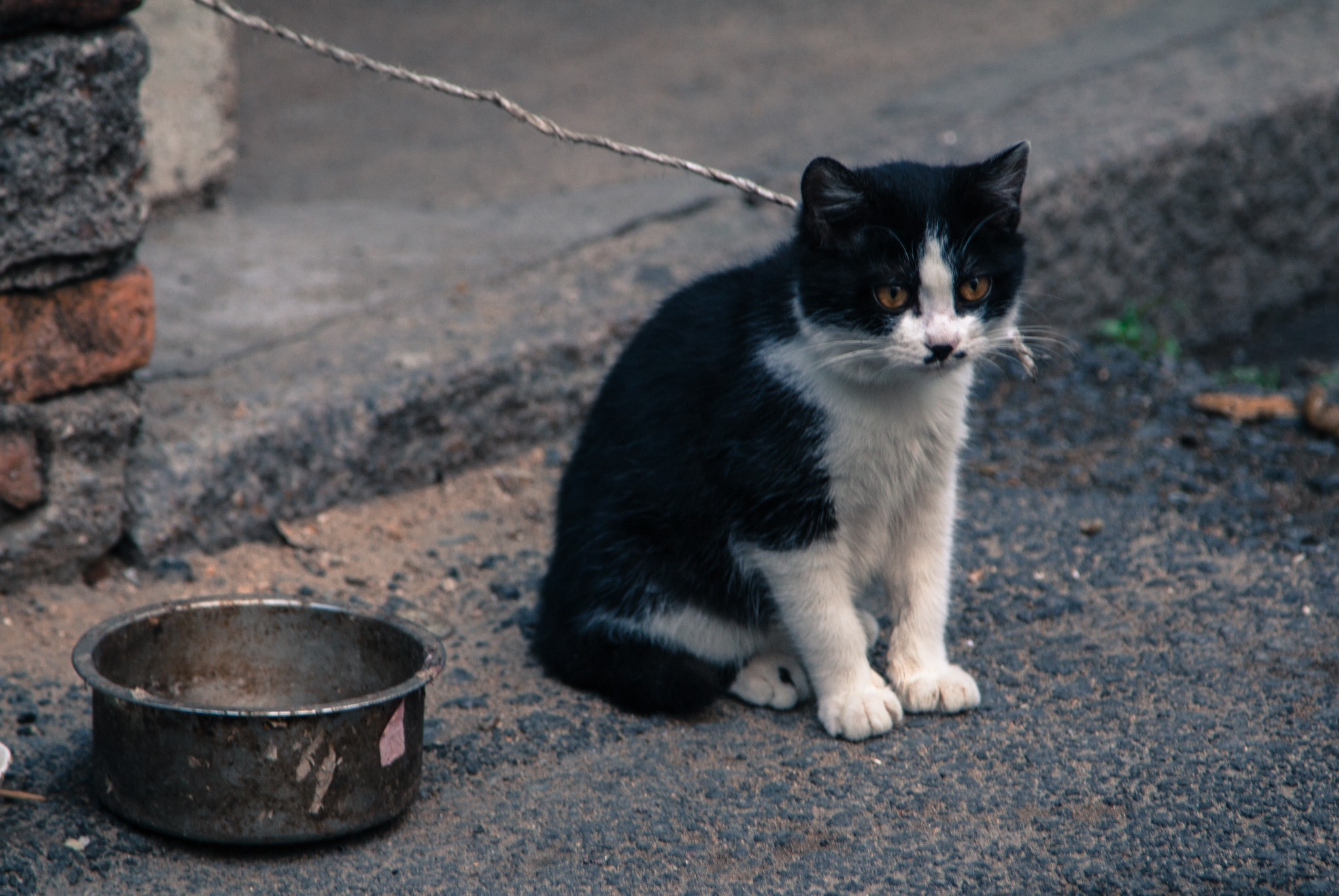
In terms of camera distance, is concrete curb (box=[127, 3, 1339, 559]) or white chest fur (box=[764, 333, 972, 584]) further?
concrete curb (box=[127, 3, 1339, 559])

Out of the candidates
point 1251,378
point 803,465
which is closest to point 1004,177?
point 803,465

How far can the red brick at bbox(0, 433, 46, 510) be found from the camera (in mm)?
2836

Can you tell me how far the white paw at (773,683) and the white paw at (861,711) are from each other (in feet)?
0.37

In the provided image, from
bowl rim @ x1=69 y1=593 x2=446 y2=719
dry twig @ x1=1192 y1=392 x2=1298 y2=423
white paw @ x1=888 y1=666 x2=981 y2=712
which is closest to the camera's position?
bowl rim @ x1=69 y1=593 x2=446 y2=719

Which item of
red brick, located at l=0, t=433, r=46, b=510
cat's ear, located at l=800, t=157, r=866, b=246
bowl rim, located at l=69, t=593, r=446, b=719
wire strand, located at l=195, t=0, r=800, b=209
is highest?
wire strand, located at l=195, t=0, r=800, b=209

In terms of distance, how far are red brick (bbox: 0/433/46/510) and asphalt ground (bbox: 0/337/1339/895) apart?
0.22 m

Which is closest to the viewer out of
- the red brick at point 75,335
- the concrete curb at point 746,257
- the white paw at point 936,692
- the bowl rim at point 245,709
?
the bowl rim at point 245,709

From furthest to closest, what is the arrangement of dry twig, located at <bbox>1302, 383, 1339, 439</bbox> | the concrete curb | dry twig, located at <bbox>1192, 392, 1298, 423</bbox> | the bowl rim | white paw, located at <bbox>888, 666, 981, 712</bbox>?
dry twig, located at <bbox>1192, 392, 1298, 423</bbox> < dry twig, located at <bbox>1302, 383, 1339, 439</bbox> < the concrete curb < white paw, located at <bbox>888, 666, 981, 712</bbox> < the bowl rim

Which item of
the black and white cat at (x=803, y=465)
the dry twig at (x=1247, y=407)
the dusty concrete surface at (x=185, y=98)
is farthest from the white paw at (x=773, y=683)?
the dusty concrete surface at (x=185, y=98)

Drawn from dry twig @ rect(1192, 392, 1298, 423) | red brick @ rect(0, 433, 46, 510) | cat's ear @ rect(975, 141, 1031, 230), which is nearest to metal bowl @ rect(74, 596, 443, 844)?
red brick @ rect(0, 433, 46, 510)

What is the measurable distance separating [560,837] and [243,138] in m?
3.89

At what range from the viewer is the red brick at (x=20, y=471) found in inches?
112

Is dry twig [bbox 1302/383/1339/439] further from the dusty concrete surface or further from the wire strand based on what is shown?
the dusty concrete surface

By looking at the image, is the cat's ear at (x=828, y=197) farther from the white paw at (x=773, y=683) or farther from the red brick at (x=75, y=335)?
the red brick at (x=75, y=335)
